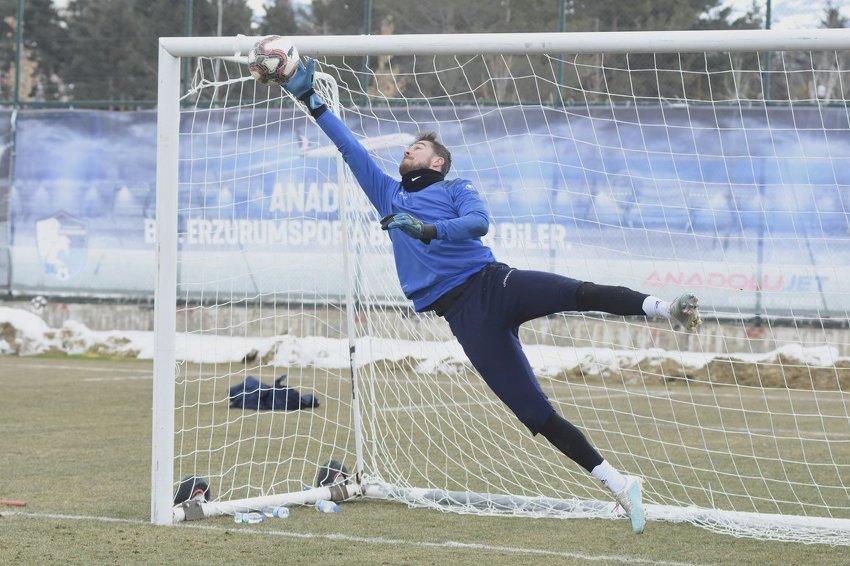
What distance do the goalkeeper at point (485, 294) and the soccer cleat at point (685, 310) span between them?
0.09m

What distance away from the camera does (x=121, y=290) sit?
64.4 feet

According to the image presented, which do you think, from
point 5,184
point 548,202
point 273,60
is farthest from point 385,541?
point 5,184

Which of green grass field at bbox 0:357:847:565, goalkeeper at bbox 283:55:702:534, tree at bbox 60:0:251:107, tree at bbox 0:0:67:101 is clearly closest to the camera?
green grass field at bbox 0:357:847:565

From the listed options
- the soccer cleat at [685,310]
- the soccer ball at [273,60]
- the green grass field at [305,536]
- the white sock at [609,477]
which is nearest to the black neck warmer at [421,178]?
the soccer ball at [273,60]

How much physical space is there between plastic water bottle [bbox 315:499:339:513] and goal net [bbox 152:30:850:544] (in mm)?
211

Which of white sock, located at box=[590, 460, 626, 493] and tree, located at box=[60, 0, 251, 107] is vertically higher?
tree, located at box=[60, 0, 251, 107]

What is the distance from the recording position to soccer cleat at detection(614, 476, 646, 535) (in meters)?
6.48

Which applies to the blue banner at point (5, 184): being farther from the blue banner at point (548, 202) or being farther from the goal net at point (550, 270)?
the goal net at point (550, 270)

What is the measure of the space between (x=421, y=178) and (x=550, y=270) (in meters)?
7.80

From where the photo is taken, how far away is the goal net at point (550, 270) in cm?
761

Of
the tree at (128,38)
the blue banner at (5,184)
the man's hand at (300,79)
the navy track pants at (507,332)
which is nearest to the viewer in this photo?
the navy track pants at (507,332)

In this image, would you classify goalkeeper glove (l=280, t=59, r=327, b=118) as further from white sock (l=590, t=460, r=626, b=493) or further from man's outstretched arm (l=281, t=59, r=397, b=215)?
white sock (l=590, t=460, r=626, b=493)

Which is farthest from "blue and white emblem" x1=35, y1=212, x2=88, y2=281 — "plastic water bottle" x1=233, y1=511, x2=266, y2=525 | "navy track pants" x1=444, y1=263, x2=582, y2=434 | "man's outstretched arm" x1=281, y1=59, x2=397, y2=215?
"navy track pants" x1=444, y1=263, x2=582, y2=434

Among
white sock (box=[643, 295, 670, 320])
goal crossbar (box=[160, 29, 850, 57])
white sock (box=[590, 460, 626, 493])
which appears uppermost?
goal crossbar (box=[160, 29, 850, 57])
